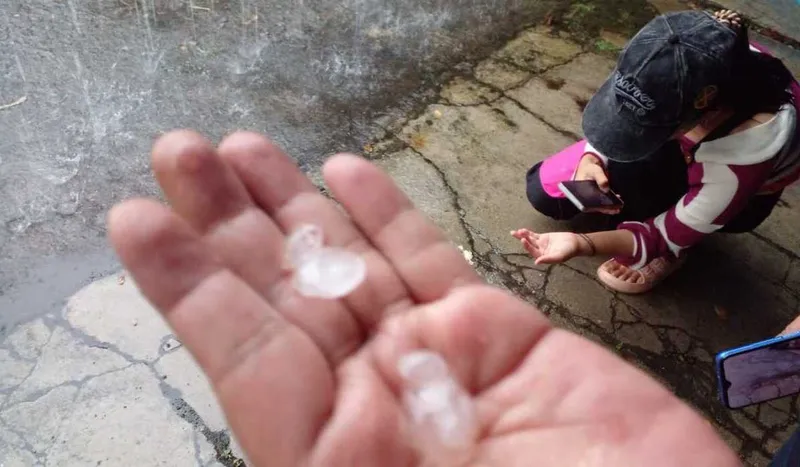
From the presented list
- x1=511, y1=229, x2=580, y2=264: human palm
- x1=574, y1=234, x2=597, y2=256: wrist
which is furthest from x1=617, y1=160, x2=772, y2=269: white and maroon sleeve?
x1=511, y1=229, x2=580, y2=264: human palm

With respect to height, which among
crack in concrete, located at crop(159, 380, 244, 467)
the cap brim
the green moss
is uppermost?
the cap brim

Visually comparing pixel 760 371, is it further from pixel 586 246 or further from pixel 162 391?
pixel 162 391

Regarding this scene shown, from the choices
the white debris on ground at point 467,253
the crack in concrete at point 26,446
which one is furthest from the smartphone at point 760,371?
the crack in concrete at point 26,446

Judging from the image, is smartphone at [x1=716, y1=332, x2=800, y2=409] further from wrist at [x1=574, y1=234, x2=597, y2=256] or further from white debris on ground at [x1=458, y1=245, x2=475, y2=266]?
white debris on ground at [x1=458, y1=245, x2=475, y2=266]

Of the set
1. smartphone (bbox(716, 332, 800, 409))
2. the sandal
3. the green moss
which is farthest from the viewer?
the green moss

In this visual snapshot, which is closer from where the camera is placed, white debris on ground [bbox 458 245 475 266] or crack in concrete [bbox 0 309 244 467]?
crack in concrete [bbox 0 309 244 467]

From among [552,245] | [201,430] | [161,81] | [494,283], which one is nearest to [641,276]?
[552,245]

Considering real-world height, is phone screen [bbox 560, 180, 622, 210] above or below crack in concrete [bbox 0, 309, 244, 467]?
above
